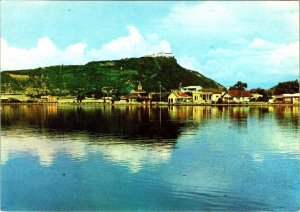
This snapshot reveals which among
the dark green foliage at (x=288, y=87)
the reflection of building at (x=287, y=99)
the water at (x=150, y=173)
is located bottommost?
the water at (x=150, y=173)

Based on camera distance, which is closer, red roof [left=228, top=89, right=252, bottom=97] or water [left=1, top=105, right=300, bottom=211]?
water [left=1, top=105, right=300, bottom=211]

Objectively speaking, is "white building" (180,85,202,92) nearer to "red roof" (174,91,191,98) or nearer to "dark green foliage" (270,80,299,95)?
"red roof" (174,91,191,98)

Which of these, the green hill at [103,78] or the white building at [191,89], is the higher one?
the green hill at [103,78]

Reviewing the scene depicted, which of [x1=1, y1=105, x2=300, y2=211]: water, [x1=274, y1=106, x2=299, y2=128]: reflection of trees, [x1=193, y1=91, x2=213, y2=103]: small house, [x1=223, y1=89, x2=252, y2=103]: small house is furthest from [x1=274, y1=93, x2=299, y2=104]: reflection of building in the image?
[x1=1, y1=105, x2=300, y2=211]: water

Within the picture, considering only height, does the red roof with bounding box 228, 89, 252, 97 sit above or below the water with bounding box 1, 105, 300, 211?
above

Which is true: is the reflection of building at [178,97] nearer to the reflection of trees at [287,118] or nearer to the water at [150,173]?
the reflection of trees at [287,118]

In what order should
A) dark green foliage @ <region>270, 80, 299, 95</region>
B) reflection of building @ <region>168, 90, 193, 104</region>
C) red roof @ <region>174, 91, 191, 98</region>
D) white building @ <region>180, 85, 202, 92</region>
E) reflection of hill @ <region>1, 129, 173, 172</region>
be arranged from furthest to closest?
white building @ <region>180, 85, 202, 92</region>, red roof @ <region>174, 91, 191, 98</region>, reflection of building @ <region>168, 90, 193, 104</region>, dark green foliage @ <region>270, 80, 299, 95</region>, reflection of hill @ <region>1, 129, 173, 172</region>

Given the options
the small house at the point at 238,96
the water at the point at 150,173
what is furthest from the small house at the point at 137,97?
the water at the point at 150,173

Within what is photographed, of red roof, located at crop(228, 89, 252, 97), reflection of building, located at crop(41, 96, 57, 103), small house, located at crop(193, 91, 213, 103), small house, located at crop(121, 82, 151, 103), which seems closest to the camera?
red roof, located at crop(228, 89, 252, 97)
